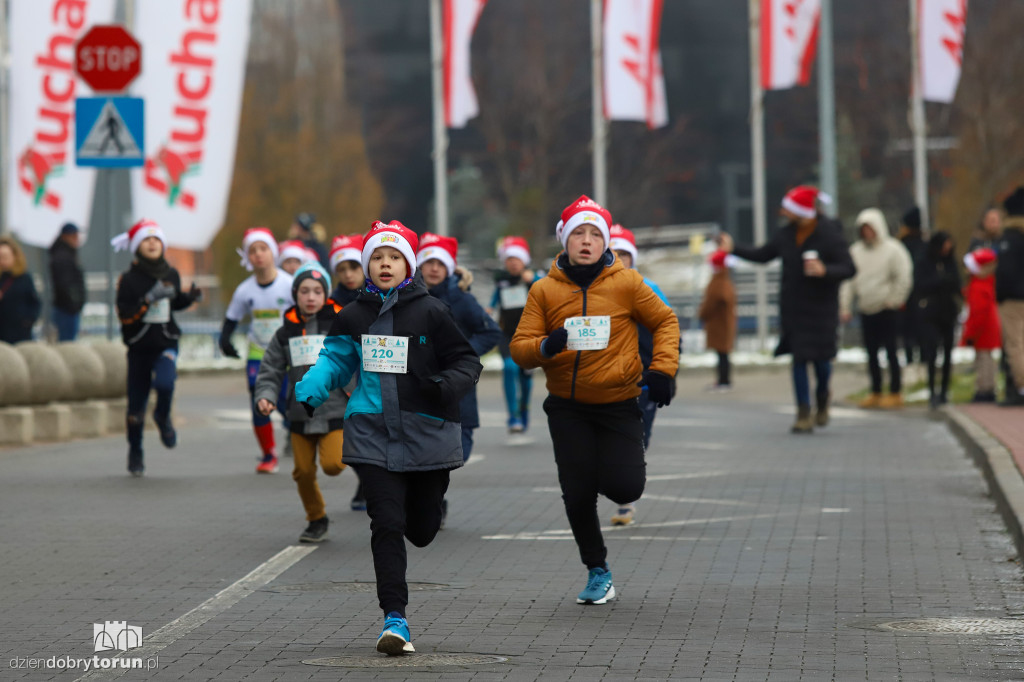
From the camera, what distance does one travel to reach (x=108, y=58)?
1873 cm

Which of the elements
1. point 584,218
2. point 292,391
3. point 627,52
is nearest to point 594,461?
point 584,218

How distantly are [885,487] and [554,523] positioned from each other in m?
2.96

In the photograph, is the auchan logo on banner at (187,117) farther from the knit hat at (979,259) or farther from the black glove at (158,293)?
the knit hat at (979,259)

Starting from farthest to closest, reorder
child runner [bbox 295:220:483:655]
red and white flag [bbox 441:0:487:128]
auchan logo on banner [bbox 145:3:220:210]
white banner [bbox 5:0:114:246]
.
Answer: red and white flag [bbox 441:0:487:128] → white banner [bbox 5:0:114:246] → auchan logo on banner [bbox 145:3:220:210] → child runner [bbox 295:220:483:655]

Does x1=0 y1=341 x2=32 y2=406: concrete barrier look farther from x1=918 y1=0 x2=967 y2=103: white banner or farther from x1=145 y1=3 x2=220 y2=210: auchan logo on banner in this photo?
x1=918 y1=0 x2=967 y2=103: white banner

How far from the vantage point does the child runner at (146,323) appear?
44.8 ft

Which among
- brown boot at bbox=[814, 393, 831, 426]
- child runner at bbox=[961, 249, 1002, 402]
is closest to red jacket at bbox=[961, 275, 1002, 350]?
child runner at bbox=[961, 249, 1002, 402]

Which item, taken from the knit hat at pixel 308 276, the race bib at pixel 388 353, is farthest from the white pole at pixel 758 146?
the race bib at pixel 388 353

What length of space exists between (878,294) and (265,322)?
856 cm

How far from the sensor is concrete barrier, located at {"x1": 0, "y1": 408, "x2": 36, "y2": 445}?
16266mm

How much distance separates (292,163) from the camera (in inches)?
1844

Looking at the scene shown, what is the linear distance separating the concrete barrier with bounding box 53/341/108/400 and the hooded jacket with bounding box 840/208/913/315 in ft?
26.6

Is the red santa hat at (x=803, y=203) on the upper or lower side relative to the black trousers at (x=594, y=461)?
upper

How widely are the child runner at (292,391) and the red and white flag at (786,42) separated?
2010 cm
